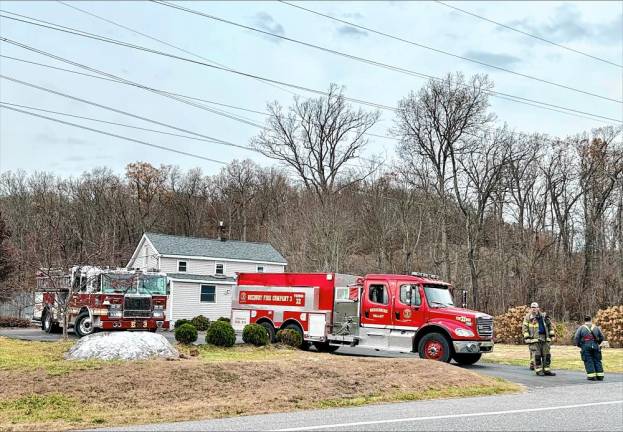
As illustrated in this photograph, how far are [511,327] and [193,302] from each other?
20.2 m

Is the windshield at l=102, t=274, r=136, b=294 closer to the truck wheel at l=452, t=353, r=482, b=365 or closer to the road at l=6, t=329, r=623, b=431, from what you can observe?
the truck wheel at l=452, t=353, r=482, b=365

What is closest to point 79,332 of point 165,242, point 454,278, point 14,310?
point 165,242

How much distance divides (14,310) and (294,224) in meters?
21.9

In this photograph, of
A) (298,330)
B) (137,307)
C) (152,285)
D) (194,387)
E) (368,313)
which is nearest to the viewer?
(194,387)

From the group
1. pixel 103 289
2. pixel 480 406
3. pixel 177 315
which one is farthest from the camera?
pixel 177 315

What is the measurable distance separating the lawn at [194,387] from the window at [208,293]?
92.0 ft

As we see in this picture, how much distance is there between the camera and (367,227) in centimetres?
5419

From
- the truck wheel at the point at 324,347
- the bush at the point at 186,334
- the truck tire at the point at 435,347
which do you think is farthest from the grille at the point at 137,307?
the truck tire at the point at 435,347

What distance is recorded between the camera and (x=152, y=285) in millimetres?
28109

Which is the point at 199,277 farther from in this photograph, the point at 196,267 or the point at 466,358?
the point at 466,358

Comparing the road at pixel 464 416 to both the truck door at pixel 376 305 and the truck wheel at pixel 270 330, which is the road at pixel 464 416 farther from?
the truck wheel at pixel 270 330

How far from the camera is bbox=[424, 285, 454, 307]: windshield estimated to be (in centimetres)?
2114

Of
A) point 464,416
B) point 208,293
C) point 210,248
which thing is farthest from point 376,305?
point 210,248

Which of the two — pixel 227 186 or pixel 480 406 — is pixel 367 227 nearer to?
pixel 227 186
